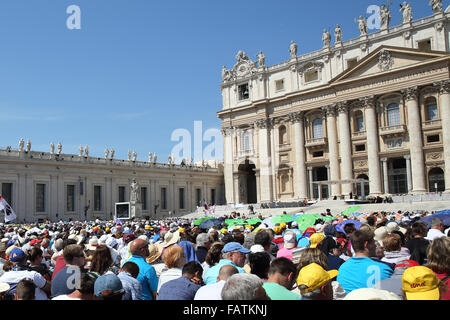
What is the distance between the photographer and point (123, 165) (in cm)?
5600

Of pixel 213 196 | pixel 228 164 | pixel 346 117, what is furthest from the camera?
pixel 213 196

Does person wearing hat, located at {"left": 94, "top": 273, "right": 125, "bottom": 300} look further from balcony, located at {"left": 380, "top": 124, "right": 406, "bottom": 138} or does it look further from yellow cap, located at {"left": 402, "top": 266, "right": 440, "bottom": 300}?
balcony, located at {"left": 380, "top": 124, "right": 406, "bottom": 138}

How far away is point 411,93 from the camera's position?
146 feet

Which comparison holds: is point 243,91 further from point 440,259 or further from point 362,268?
point 440,259

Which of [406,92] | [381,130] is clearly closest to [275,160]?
[381,130]

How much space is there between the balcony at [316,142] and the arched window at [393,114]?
25.8ft

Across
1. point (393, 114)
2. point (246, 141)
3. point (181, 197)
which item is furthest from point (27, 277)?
point (181, 197)

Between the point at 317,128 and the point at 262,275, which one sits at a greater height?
the point at 317,128

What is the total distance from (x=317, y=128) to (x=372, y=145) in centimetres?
829

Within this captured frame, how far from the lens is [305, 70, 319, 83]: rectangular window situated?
5291 cm

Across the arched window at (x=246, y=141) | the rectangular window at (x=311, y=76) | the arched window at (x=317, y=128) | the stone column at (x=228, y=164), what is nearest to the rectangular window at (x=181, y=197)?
the stone column at (x=228, y=164)

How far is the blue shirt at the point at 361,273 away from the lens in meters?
5.11

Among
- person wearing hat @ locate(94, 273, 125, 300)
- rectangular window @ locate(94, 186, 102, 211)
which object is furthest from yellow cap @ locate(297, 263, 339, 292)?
rectangular window @ locate(94, 186, 102, 211)

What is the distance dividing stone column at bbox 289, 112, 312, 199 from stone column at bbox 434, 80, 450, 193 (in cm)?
1597
